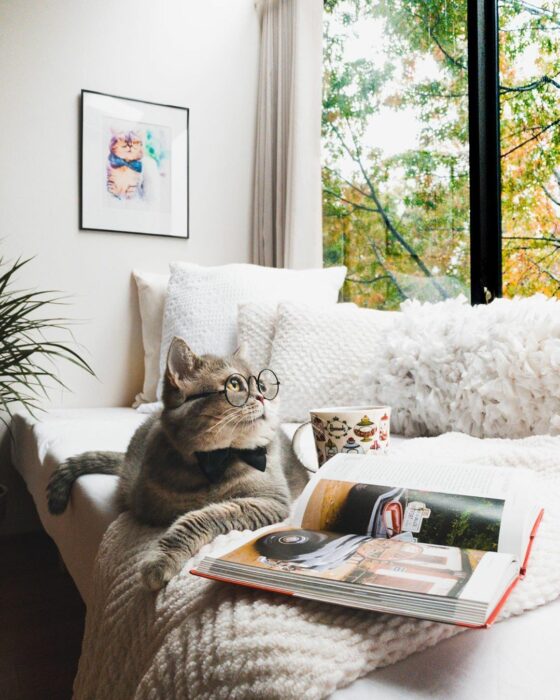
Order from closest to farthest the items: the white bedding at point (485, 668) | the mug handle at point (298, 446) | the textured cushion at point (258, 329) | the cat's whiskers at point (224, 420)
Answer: the white bedding at point (485, 668) < the cat's whiskers at point (224, 420) < the mug handle at point (298, 446) < the textured cushion at point (258, 329)

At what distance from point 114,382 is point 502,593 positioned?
207 cm

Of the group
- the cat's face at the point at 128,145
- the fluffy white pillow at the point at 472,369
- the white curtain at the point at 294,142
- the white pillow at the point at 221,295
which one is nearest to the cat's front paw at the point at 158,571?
the fluffy white pillow at the point at 472,369

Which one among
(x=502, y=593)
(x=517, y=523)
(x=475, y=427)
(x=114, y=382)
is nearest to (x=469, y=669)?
(x=502, y=593)

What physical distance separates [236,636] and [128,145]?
2.24m

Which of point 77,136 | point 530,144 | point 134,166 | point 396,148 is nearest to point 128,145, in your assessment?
point 134,166

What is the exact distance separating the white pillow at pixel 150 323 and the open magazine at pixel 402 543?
160 centimetres

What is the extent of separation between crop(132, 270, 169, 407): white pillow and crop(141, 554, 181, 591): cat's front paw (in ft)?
5.39

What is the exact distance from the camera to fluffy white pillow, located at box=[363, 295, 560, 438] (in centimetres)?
118

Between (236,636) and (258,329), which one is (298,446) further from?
(258,329)

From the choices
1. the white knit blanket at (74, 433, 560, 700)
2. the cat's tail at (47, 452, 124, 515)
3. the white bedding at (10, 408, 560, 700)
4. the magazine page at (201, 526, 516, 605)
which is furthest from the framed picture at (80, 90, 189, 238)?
the white bedding at (10, 408, 560, 700)

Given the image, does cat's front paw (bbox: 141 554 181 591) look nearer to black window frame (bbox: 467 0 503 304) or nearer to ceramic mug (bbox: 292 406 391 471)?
ceramic mug (bbox: 292 406 391 471)

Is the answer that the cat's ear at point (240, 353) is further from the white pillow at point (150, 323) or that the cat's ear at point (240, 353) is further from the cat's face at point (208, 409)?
the white pillow at point (150, 323)

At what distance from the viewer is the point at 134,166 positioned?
7.77ft

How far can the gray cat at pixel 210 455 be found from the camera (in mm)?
673
